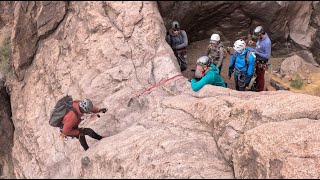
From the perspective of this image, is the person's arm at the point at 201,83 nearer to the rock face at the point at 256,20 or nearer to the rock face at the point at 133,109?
the rock face at the point at 133,109

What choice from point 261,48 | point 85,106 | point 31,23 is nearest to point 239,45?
point 261,48

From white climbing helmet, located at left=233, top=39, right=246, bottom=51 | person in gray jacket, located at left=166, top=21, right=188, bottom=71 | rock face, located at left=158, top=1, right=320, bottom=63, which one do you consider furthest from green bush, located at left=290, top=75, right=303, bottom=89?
person in gray jacket, located at left=166, top=21, right=188, bottom=71

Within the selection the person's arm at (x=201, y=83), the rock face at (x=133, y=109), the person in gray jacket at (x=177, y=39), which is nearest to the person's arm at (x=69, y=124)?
the rock face at (x=133, y=109)

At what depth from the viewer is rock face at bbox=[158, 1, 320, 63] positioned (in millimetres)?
16859

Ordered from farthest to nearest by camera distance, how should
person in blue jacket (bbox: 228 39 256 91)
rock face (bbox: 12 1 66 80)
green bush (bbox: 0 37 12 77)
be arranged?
green bush (bbox: 0 37 12 77) → rock face (bbox: 12 1 66 80) → person in blue jacket (bbox: 228 39 256 91)

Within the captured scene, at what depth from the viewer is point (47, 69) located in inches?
557

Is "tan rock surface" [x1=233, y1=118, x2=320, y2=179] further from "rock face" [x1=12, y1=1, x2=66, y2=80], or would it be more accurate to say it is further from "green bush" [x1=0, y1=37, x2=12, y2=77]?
"green bush" [x1=0, y1=37, x2=12, y2=77]

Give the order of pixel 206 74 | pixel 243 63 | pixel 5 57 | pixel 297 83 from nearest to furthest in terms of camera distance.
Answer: pixel 206 74
pixel 243 63
pixel 297 83
pixel 5 57

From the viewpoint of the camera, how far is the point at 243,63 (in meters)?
11.7

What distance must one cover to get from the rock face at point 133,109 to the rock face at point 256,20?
341 mm

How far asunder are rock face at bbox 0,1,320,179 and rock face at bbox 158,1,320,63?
341 mm

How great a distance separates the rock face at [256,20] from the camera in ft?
55.3

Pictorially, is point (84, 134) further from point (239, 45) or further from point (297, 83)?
point (297, 83)

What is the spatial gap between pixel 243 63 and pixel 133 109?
177 inches
